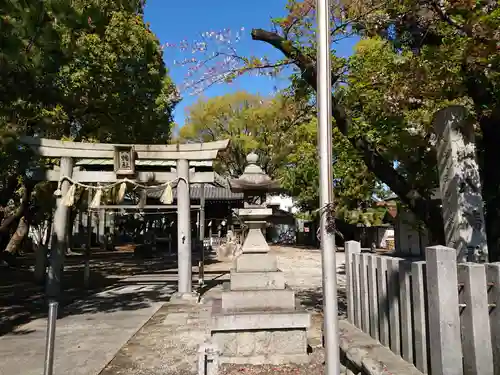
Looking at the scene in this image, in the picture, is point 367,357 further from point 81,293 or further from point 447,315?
point 81,293

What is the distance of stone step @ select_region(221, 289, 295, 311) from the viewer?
6133 millimetres

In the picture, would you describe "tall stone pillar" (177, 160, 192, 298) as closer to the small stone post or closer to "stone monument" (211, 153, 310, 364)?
"stone monument" (211, 153, 310, 364)

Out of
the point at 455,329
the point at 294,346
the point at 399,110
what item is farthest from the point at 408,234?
the point at 455,329

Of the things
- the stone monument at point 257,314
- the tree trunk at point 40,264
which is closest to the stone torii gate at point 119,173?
the tree trunk at point 40,264

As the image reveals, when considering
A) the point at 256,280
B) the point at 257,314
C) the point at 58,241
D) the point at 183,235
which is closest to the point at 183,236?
the point at 183,235

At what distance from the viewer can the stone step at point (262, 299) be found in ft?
20.1

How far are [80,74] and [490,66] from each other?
459 inches

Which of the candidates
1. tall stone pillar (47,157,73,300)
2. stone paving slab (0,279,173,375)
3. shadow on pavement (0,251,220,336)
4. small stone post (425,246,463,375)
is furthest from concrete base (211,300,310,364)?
tall stone pillar (47,157,73,300)

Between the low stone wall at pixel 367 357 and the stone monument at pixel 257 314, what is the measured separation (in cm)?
79

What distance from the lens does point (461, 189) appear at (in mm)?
6156

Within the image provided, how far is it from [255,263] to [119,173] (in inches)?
218

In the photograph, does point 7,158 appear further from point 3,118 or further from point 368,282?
point 368,282

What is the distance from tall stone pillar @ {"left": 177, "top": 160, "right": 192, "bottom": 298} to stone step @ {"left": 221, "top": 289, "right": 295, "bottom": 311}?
4.98 m

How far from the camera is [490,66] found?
18.5 feet
